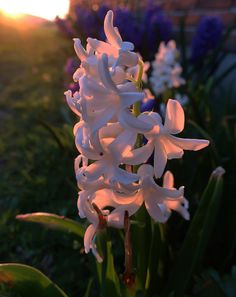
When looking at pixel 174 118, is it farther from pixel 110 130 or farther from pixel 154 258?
pixel 154 258

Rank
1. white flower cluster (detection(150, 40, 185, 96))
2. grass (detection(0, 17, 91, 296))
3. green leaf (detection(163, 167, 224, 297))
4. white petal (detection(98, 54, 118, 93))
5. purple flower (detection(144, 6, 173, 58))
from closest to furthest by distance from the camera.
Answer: white petal (detection(98, 54, 118, 93)), green leaf (detection(163, 167, 224, 297)), grass (detection(0, 17, 91, 296)), white flower cluster (detection(150, 40, 185, 96)), purple flower (detection(144, 6, 173, 58))

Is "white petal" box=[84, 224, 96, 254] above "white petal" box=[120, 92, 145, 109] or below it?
below

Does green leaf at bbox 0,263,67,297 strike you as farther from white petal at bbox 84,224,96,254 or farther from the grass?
the grass

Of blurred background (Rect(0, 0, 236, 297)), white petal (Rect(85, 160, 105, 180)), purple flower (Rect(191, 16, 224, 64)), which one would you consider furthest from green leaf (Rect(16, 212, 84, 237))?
purple flower (Rect(191, 16, 224, 64))

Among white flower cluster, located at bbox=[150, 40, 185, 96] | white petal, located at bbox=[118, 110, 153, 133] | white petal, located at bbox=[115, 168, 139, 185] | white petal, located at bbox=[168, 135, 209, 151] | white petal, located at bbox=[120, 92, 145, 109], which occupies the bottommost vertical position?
white petal, located at bbox=[115, 168, 139, 185]

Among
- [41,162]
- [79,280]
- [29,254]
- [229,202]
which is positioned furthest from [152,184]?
[41,162]

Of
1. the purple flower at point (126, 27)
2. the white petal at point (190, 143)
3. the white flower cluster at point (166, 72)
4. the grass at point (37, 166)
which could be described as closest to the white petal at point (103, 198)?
the white petal at point (190, 143)

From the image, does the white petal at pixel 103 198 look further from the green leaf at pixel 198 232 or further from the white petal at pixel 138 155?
the green leaf at pixel 198 232

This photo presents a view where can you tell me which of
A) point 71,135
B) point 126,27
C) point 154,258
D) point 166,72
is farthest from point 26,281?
point 126,27
